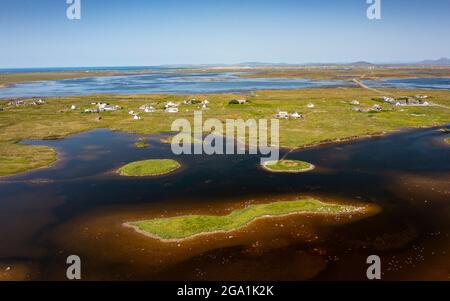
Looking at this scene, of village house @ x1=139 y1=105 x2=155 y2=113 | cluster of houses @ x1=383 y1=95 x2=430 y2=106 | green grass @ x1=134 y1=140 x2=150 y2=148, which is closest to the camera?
green grass @ x1=134 y1=140 x2=150 y2=148

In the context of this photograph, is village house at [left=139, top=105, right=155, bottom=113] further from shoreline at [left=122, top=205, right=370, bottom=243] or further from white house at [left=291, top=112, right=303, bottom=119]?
shoreline at [left=122, top=205, right=370, bottom=243]

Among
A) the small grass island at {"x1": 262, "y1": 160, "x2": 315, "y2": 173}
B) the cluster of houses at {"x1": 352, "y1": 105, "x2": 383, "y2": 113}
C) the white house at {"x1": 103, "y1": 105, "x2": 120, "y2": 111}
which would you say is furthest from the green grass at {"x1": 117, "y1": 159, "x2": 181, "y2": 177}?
the cluster of houses at {"x1": 352, "y1": 105, "x2": 383, "y2": 113}

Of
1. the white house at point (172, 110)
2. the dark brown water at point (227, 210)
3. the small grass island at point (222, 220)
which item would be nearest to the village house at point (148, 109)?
the white house at point (172, 110)

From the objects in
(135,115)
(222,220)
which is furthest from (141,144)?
(222,220)

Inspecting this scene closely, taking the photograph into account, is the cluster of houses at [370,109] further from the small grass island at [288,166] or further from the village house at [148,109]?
the village house at [148,109]

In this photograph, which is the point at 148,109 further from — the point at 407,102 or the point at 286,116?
the point at 407,102

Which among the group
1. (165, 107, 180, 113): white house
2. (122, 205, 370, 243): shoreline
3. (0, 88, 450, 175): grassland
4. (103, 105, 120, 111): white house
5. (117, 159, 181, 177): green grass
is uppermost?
(103, 105, 120, 111): white house

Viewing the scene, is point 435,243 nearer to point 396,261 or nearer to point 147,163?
point 396,261
